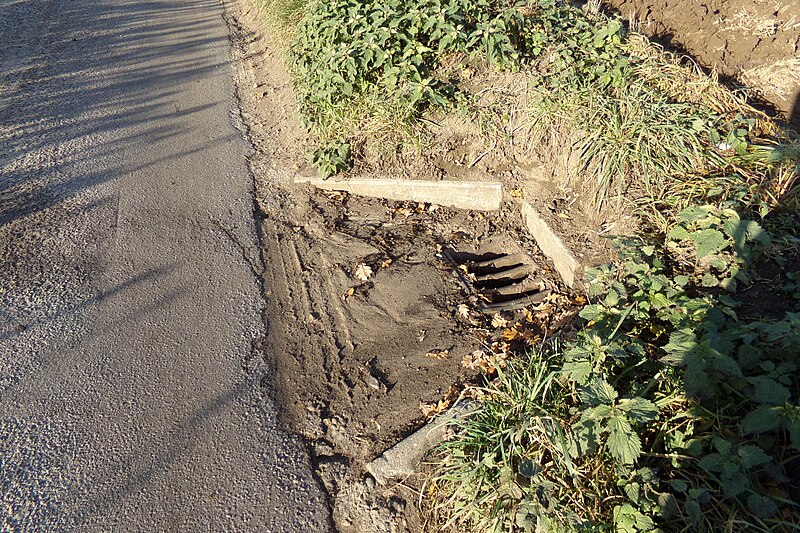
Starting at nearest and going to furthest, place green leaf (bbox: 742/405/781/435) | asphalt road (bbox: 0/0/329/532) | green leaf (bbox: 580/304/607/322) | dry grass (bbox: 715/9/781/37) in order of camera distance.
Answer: green leaf (bbox: 742/405/781/435) < asphalt road (bbox: 0/0/329/532) < green leaf (bbox: 580/304/607/322) < dry grass (bbox: 715/9/781/37)

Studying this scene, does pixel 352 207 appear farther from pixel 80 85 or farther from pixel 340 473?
pixel 80 85

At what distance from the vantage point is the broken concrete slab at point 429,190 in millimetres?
4590

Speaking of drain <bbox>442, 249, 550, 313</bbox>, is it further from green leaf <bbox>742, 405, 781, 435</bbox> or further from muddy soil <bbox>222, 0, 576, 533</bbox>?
green leaf <bbox>742, 405, 781, 435</bbox>

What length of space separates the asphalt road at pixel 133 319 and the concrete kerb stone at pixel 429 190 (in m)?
0.97

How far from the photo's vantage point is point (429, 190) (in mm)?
4742

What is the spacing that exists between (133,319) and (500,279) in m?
2.68

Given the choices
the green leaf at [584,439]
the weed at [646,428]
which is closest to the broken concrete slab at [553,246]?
the weed at [646,428]

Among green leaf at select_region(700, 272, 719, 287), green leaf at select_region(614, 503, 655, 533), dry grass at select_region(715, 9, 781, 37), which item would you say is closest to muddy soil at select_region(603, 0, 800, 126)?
dry grass at select_region(715, 9, 781, 37)

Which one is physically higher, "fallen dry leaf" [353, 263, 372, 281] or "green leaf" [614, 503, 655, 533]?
"green leaf" [614, 503, 655, 533]

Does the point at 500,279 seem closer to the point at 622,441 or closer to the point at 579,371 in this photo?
the point at 579,371

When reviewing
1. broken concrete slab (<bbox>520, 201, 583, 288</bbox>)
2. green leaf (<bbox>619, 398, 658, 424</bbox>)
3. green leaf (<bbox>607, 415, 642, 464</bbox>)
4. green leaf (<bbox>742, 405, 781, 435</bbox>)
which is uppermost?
green leaf (<bbox>742, 405, 781, 435</bbox>)

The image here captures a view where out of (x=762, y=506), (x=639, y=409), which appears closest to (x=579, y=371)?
(x=639, y=409)

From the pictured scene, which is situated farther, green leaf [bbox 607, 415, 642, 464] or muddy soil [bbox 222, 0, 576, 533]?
muddy soil [bbox 222, 0, 576, 533]

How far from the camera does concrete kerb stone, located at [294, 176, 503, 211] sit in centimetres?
459
